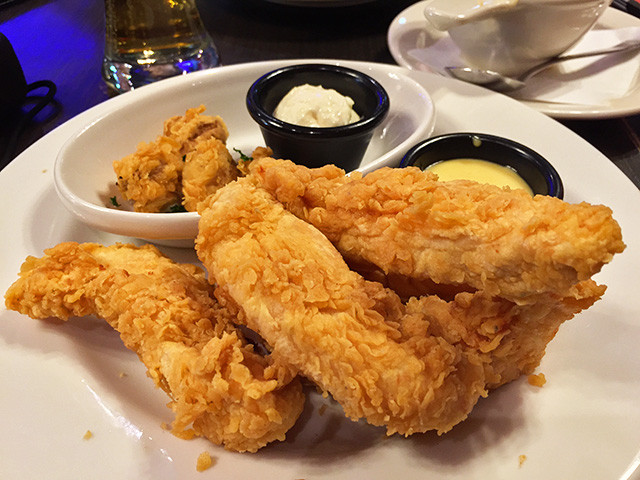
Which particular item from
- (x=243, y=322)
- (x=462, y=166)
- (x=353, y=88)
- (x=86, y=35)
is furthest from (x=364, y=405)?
(x=86, y=35)

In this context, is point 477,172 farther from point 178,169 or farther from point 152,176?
point 152,176

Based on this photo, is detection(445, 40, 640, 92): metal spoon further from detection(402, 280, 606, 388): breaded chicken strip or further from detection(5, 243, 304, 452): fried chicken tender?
detection(5, 243, 304, 452): fried chicken tender

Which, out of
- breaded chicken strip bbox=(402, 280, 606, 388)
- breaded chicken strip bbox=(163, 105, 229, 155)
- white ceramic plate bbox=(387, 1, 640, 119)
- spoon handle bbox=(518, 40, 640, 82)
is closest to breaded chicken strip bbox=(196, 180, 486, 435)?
breaded chicken strip bbox=(402, 280, 606, 388)

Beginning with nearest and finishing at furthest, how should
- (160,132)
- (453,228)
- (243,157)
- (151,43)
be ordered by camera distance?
(453,228) → (243,157) → (160,132) → (151,43)

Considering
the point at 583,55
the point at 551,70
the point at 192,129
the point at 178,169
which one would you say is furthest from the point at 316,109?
the point at 583,55

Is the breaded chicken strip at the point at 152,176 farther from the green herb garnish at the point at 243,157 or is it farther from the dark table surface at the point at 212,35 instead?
the dark table surface at the point at 212,35

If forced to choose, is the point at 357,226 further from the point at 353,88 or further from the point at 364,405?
the point at 353,88
